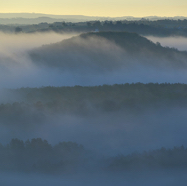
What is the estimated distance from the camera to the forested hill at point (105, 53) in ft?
309

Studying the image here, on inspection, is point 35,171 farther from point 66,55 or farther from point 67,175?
point 66,55

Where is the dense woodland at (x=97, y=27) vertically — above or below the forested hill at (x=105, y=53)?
above

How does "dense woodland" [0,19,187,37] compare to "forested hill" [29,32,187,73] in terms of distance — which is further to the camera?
"dense woodland" [0,19,187,37]

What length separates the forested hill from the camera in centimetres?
9406

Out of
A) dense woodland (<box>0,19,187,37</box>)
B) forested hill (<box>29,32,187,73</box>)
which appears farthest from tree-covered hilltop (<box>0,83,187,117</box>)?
dense woodland (<box>0,19,187,37</box>)

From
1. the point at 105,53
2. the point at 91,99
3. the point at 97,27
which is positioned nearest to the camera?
the point at 91,99

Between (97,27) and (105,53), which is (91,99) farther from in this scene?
(97,27)

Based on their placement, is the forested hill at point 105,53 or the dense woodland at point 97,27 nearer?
the forested hill at point 105,53

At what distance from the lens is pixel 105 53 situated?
10206cm

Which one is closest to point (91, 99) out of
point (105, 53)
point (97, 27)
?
point (105, 53)

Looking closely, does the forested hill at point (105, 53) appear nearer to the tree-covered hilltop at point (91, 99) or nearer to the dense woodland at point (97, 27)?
the dense woodland at point (97, 27)

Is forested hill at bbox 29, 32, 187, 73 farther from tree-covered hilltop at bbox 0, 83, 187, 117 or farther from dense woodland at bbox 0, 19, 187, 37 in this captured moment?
tree-covered hilltop at bbox 0, 83, 187, 117

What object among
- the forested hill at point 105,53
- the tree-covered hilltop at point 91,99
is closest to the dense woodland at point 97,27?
the forested hill at point 105,53

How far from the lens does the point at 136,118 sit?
3766 centimetres
